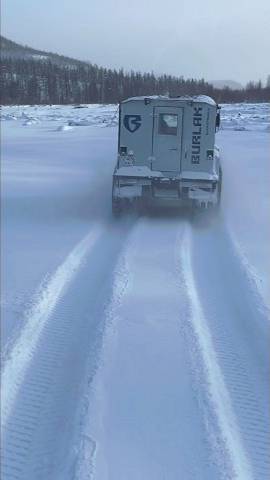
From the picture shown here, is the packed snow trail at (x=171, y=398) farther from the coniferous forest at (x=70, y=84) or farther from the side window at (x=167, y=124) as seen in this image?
the coniferous forest at (x=70, y=84)

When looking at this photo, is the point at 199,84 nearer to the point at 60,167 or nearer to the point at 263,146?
the point at 263,146

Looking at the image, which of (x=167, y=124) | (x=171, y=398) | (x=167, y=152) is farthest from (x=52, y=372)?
(x=167, y=124)

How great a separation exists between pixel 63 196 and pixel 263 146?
48.1 feet

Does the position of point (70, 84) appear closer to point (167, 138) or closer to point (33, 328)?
point (167, 138)

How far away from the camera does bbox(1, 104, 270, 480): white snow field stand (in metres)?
3.83

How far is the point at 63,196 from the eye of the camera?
13.5 metres

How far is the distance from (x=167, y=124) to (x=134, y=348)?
701 centimetres

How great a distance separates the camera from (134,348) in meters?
5.35

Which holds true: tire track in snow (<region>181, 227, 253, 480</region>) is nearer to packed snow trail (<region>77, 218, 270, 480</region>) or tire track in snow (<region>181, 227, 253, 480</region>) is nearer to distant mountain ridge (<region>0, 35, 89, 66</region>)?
packed snow trail (<region>77, 218, 270, 480</region>)

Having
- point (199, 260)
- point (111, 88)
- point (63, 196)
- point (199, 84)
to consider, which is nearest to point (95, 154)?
point (63, 196)

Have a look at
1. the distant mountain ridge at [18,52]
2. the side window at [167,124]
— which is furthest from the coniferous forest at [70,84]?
Answer: the side window at [167,124]

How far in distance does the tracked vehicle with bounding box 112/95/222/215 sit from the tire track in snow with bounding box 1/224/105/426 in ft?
9.87

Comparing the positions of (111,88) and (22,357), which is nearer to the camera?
(22,357)

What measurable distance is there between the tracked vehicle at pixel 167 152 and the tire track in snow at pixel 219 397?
4.70 m
